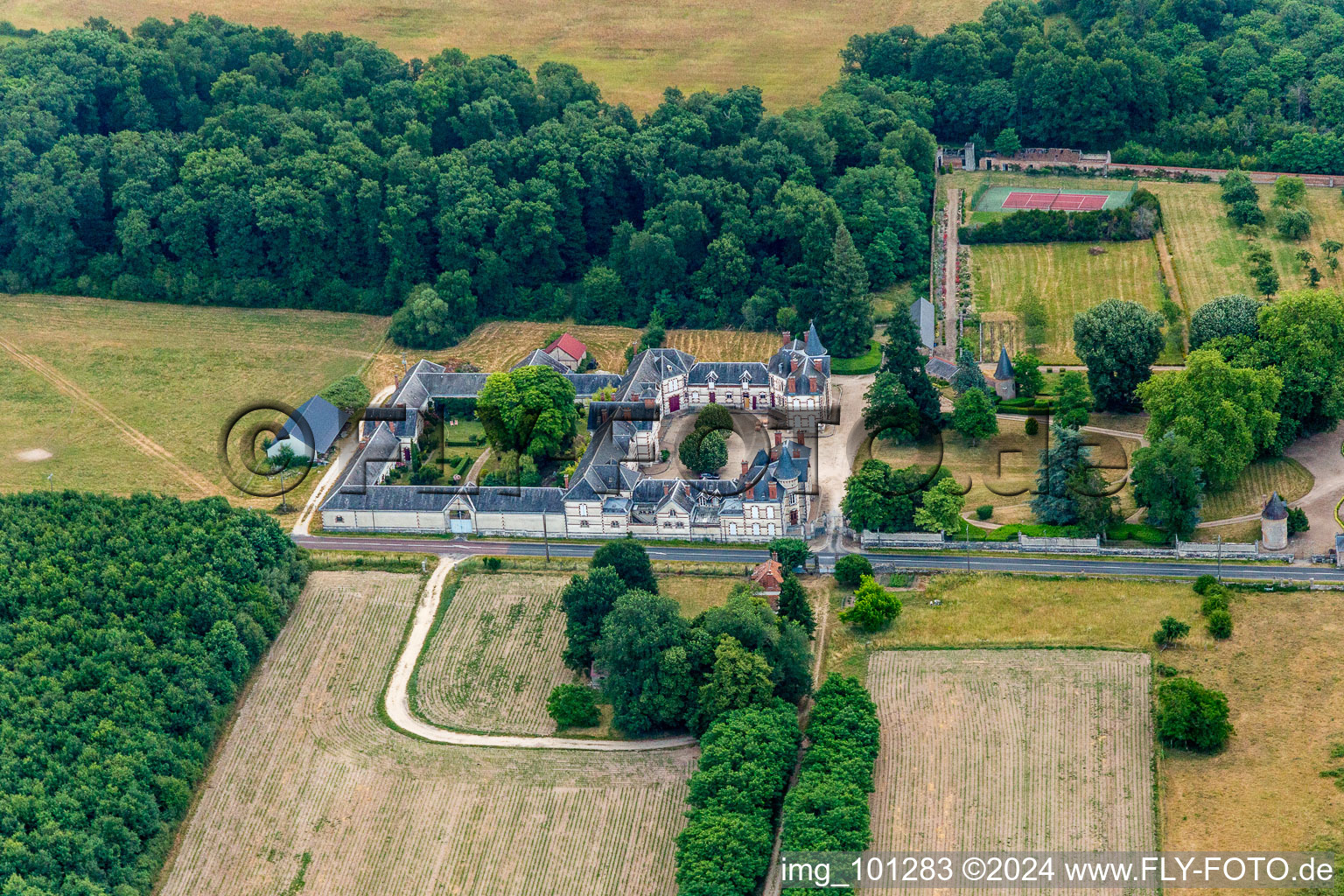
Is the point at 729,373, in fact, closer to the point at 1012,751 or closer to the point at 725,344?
the point at 725,344

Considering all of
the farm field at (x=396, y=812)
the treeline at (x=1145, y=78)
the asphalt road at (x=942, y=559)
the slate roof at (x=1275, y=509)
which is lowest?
the farm field at (x=396, y=812)

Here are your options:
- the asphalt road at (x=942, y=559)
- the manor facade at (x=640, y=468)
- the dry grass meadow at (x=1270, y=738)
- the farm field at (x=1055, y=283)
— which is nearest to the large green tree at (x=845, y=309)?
the manor facade at (x=640, y=468)

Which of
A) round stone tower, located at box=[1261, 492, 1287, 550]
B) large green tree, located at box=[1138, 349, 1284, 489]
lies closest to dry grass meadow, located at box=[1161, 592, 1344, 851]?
round stone tower, located at box=[1261, 492, 1287, 550]

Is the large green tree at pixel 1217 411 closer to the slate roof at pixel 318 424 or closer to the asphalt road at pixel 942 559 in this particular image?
the asphalt road at pixel 942 559

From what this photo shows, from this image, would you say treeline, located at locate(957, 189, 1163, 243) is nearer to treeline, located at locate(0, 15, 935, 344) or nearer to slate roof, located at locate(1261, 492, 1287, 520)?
treeline, located at locate(0, 15, 935, 344)

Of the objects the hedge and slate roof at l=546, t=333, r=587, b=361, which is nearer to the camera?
the hedge

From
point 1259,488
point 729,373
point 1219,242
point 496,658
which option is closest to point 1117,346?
point 1259,488
